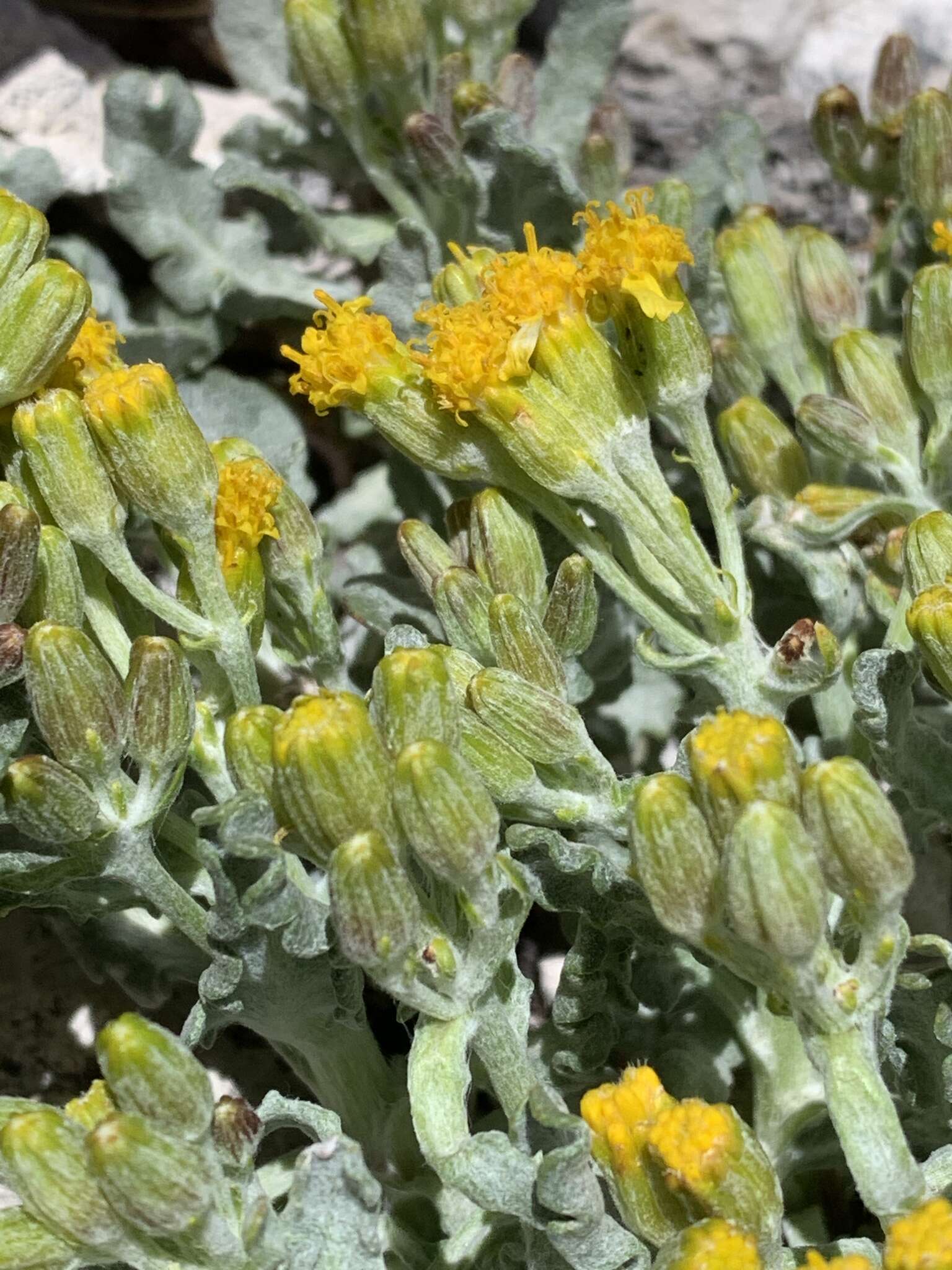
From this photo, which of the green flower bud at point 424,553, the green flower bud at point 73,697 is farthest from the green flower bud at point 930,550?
the green flower bud at point 73,697

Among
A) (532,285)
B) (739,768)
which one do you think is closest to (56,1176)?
(739,768)

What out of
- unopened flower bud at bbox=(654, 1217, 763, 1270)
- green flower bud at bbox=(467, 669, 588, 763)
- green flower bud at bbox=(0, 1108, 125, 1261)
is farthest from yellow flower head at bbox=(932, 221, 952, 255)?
green flower bud at bbox=(0, 1108, 125, 1261)

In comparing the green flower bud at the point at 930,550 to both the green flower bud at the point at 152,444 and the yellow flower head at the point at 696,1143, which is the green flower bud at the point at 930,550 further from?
the green flower bud at the point at 152,444

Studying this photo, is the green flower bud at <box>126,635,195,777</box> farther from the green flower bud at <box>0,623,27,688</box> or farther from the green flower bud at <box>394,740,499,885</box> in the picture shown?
the green flower bud at <box>394,740,499,885</box>

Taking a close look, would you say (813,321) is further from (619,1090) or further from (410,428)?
(619,1090)

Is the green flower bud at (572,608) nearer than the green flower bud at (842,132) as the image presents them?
Yes

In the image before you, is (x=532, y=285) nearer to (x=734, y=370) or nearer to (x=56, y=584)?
(x=734, y=370)
